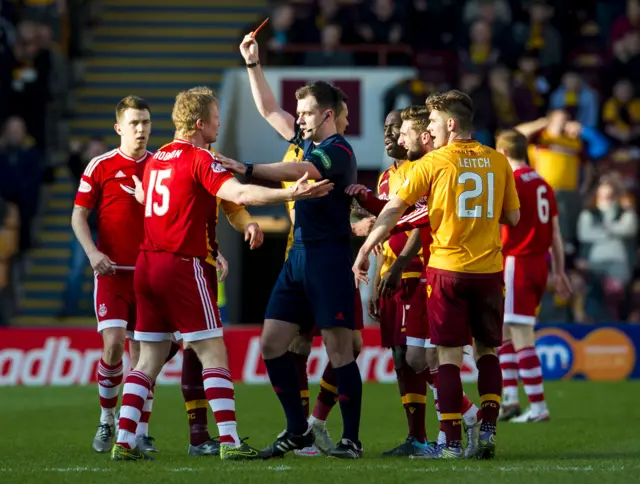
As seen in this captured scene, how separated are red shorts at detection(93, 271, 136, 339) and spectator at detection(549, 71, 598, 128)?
10.4 metres

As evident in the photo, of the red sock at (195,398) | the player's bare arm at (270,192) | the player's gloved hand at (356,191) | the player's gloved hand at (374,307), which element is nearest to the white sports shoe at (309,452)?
the red sock at (195,398)

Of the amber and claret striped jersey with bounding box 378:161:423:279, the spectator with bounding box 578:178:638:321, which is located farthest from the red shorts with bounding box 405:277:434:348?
the spectator with bounding box 578:178:638:321

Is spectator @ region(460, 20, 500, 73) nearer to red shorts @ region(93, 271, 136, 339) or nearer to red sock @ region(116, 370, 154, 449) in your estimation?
red shorts @ region(93, 271, 136, 339)

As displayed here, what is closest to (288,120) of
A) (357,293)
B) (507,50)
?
(357,293)

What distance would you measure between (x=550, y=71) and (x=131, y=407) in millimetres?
12612

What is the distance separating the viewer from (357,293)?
872 centimetres

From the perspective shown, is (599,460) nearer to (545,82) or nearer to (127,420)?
(127,420)

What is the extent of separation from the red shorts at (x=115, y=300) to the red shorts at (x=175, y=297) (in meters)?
1.00

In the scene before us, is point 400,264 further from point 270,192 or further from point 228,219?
point 270,192

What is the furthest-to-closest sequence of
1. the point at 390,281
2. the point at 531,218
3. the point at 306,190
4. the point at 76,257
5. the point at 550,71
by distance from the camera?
the point at 550,71 → the point at 76,257 → the point at 531,218 → the point at 390,281 → the point at 306,190

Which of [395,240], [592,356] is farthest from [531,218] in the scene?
[592,356]

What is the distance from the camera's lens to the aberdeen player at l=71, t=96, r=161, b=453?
9.08m

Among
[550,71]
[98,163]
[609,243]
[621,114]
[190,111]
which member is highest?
[550,71]

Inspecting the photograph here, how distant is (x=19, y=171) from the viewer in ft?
58.7
